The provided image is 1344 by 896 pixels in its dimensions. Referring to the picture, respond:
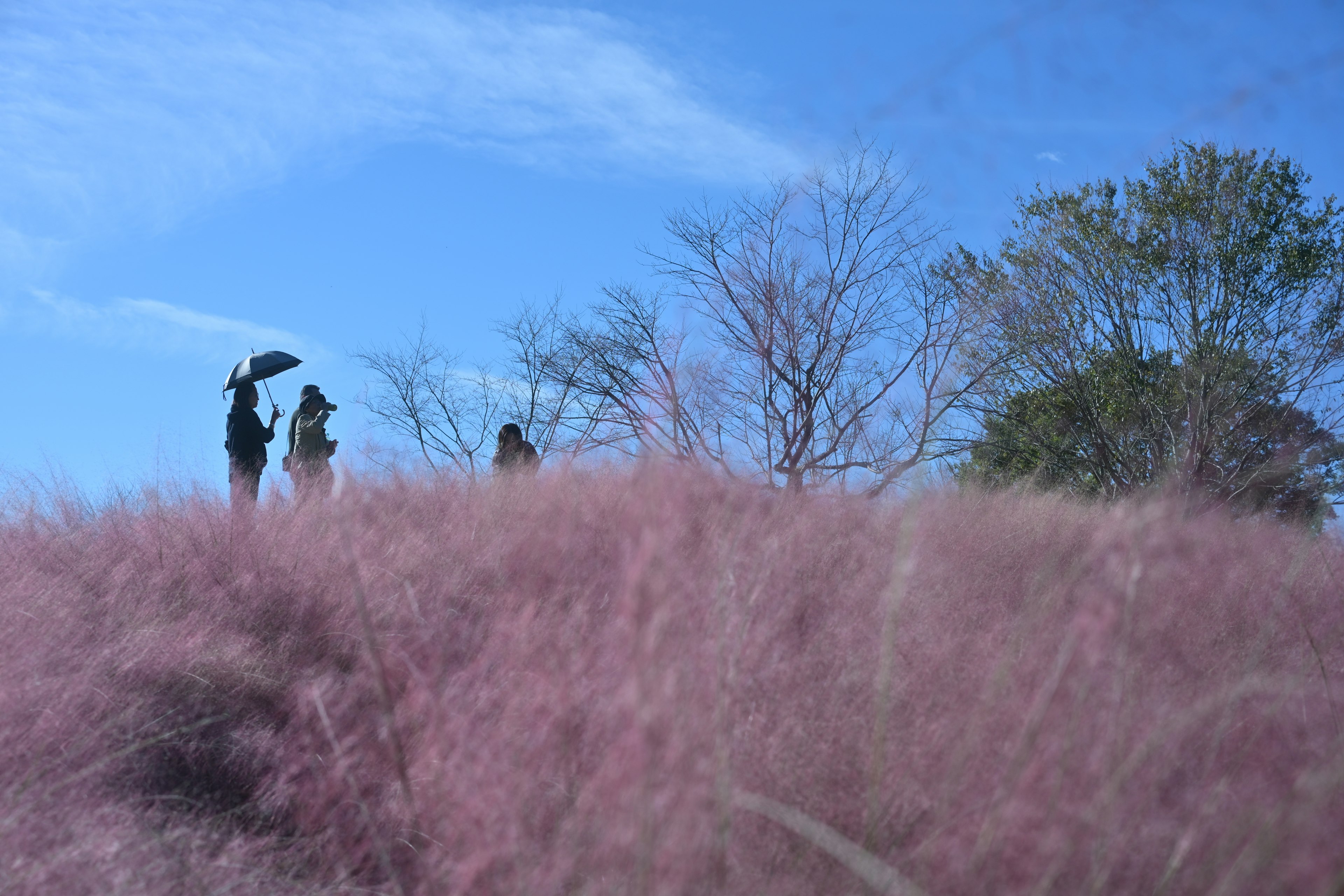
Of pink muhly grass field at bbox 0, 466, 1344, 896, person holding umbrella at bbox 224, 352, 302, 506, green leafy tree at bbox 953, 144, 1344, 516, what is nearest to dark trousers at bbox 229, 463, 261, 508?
person holding umbrella at bbox 224, 352, 302, 506

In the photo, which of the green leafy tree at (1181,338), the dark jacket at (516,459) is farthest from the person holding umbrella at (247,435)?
the green leafy tree at (1181,338)

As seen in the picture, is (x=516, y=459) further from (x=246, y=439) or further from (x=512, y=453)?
(x=246, y=439)

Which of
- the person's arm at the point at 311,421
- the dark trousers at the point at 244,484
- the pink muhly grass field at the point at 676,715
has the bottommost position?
the pink muhly grass field at the point at 676,715

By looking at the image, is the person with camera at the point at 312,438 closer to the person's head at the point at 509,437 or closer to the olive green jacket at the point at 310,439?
the olive green jacket at the point at 310,439

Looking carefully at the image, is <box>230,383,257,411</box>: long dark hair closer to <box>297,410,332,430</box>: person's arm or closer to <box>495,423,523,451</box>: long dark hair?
<box>297,410,332,430</box>: person's arm

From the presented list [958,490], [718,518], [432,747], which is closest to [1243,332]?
[958,490]

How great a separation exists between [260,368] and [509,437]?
2516 mm

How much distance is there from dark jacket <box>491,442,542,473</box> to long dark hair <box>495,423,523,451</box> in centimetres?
3

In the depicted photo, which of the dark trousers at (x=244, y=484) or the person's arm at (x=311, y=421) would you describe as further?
the person's arm at (x=311, y=421)

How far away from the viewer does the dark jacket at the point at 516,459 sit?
7637mm

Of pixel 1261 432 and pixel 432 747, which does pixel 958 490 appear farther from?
pixel 1261 432

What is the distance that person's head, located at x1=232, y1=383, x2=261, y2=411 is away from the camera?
8242 mm

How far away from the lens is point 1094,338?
13320 mm

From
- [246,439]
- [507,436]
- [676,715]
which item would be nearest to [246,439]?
[246,439]
